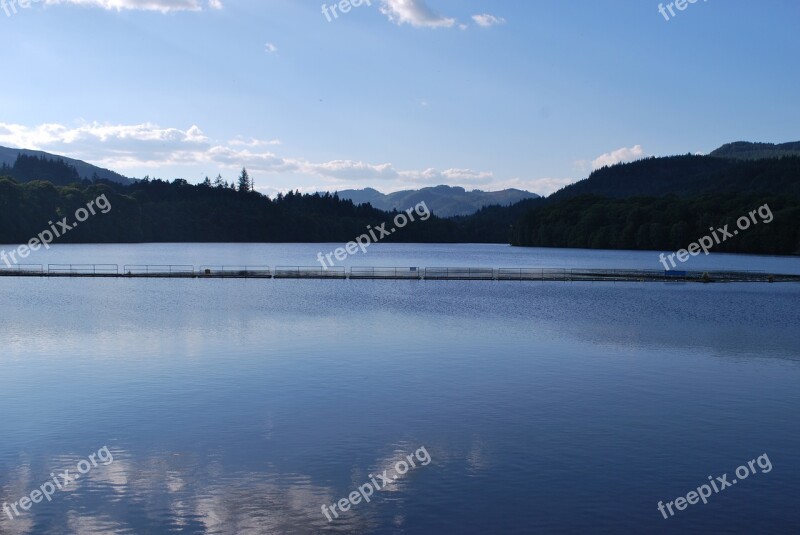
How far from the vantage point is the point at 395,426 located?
24.0 meters

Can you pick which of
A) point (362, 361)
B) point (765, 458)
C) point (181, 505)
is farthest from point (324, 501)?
point (362, 361)

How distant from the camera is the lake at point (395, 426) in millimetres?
16891

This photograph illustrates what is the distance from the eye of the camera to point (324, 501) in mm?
17344

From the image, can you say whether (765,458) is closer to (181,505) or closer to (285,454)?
(285,454)

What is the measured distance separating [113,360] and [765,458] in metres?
29.1

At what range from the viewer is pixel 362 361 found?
36344 mm

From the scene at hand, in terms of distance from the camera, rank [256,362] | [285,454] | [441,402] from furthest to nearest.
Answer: [256,362], [441,402], [285,454]

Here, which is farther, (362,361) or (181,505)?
(362,361)

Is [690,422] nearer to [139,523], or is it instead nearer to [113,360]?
[139,523]

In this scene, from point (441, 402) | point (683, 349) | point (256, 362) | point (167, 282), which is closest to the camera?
point (441, 402)

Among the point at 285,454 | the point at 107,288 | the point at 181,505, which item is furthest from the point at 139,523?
the point at 107,288

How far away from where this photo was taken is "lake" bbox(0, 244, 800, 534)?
16.9 m

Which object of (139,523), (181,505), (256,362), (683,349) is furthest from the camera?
(683,349)

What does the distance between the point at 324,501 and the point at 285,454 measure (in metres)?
3.78
